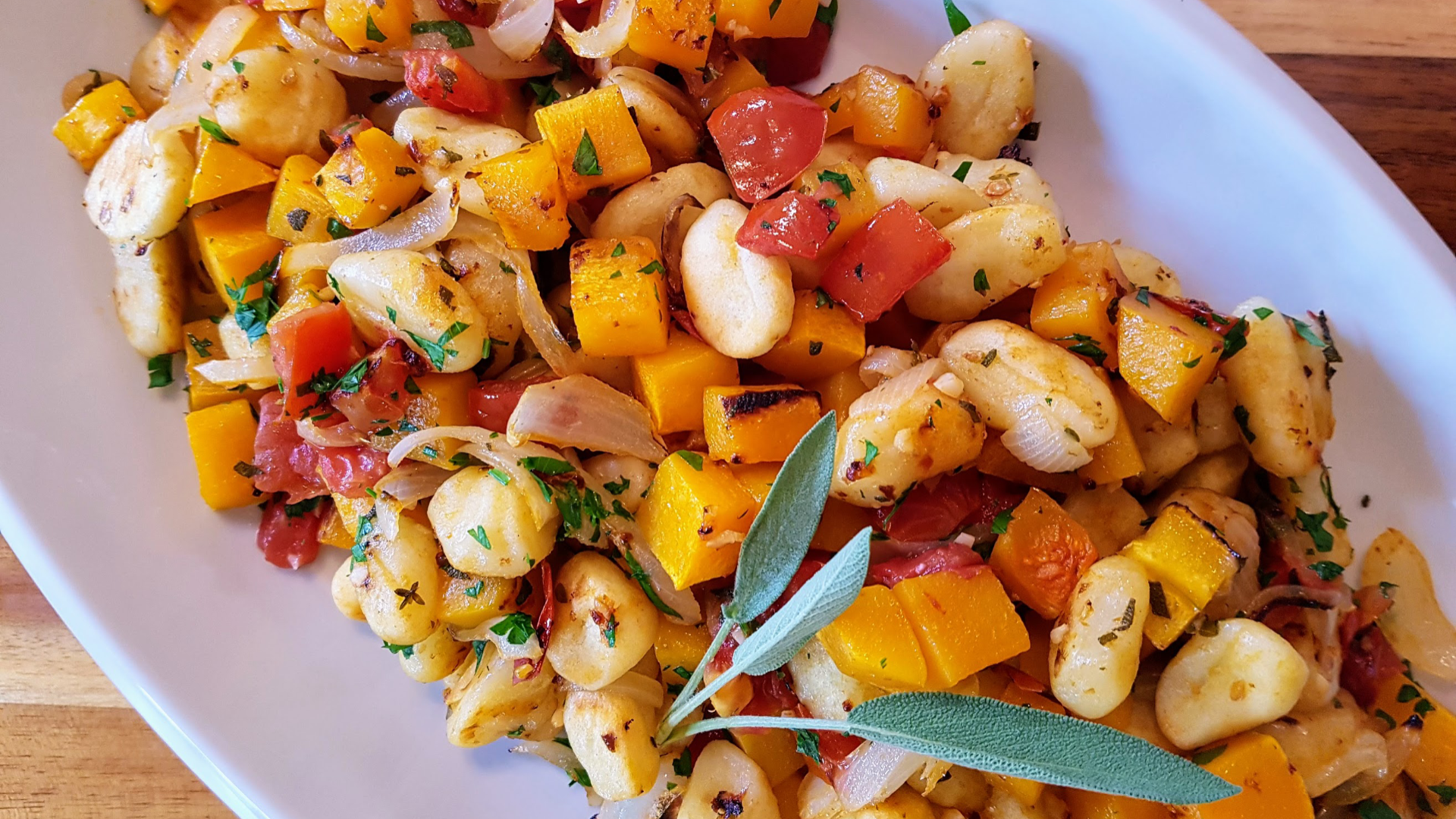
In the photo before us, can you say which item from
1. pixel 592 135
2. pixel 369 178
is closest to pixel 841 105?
pixel 592 135

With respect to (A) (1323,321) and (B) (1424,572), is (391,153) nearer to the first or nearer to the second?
Answer: (A) (1323,321)

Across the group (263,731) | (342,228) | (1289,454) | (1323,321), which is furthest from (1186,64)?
(263,731)

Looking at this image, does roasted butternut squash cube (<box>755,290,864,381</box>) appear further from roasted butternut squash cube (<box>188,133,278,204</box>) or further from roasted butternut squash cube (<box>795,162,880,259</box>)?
roasted butternut squash cube (<box>188,133,278,204</box>)

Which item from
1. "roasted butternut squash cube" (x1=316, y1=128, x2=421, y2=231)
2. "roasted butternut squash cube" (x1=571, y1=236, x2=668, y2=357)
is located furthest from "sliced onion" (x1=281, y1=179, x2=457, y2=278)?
"roasted butternut squash cube" (x1=571, y1=236, x2=668, y2=357)

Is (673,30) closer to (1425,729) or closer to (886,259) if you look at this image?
(886,259)

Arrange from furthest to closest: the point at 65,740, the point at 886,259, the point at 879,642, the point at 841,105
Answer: the point at 65,740 < the point at 841,105 < the point at 886,259 < the point at 879,642

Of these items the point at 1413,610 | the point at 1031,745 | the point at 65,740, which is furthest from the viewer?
the point at 65,740

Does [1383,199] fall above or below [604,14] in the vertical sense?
below

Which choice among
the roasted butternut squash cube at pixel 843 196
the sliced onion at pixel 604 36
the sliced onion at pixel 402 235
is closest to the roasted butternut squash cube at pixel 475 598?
→ the sliced onion at pixel 402 235
